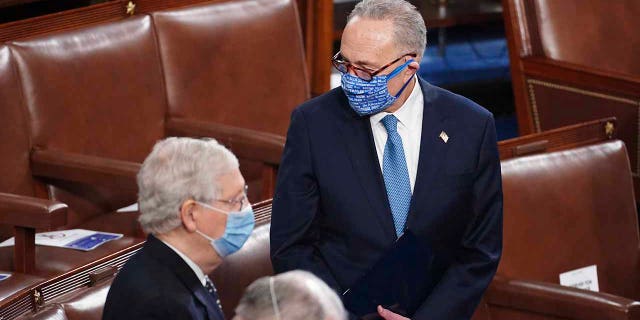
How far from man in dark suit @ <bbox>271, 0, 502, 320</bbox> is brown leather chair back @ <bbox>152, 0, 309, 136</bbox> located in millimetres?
1531

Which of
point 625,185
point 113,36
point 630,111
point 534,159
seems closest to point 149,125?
point 113,36

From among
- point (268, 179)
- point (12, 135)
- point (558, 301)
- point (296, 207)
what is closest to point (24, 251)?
point (12, 135)

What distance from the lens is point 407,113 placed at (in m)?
2.57

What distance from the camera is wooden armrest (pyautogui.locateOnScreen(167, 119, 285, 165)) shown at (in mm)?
3807

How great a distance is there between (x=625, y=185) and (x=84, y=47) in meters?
1.84

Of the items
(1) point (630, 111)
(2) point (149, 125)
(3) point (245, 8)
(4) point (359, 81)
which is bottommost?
(1) point (630, 111)

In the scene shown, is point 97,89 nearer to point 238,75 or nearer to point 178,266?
point 238,75

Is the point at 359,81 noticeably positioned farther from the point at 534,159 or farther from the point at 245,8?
the point at 245,8

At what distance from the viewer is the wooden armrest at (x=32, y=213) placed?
3121 mm

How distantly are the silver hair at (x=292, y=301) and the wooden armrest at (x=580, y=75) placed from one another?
10.3 feet

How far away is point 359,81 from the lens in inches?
96.5

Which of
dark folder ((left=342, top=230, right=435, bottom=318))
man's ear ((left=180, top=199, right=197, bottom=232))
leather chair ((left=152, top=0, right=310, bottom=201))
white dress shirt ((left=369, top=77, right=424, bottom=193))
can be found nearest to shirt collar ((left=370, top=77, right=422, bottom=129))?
white dress shirt ((left=369, top=77, right=424, bottom=193))

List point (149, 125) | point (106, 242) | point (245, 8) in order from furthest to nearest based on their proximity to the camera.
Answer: point (245, 8), point (149, 125), point (106, 242)

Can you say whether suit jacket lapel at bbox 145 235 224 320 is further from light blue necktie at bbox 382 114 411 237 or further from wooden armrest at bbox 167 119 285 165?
wooden armrest at bbox 167 119 285 165
